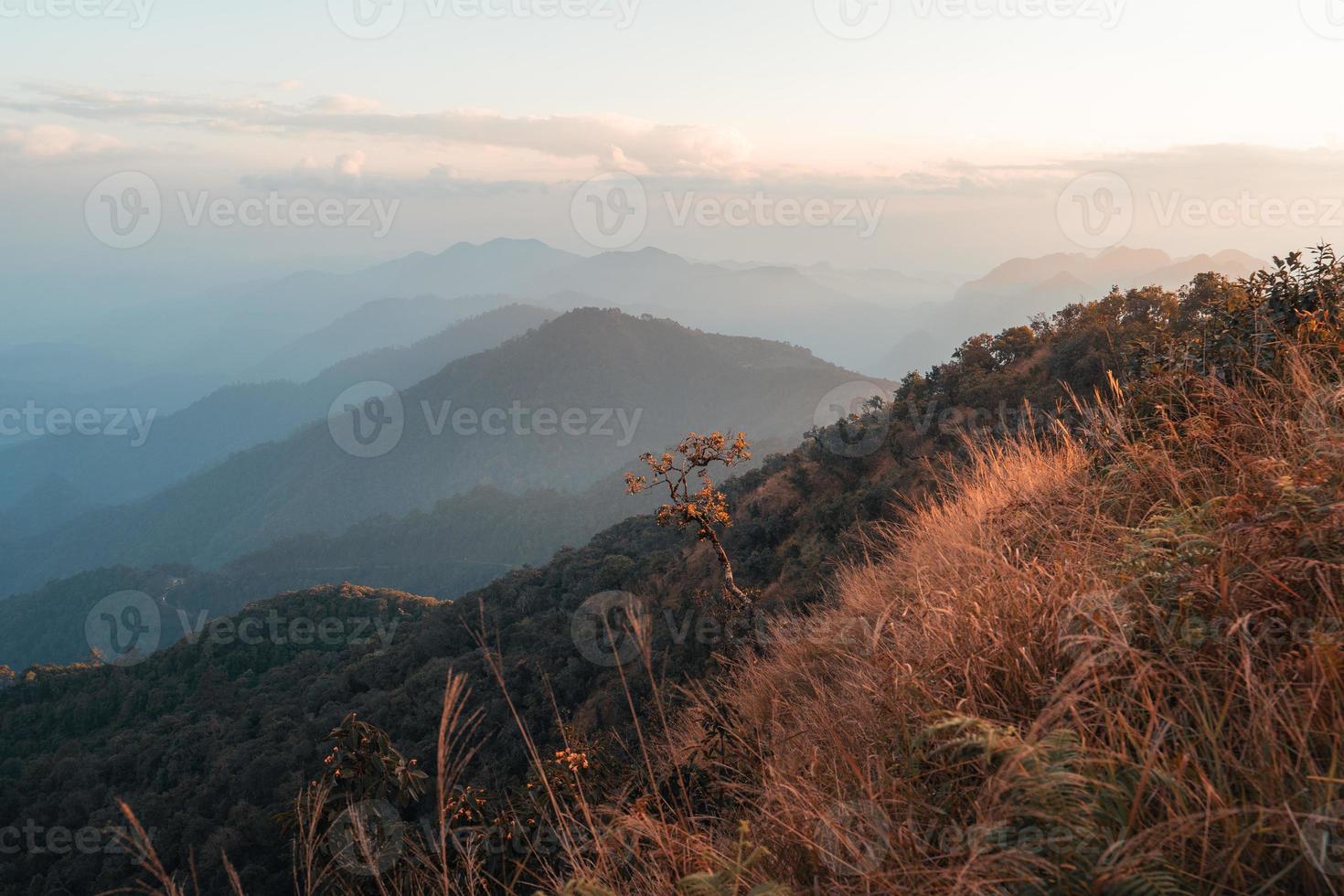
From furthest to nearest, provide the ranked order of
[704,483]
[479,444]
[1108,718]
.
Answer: [479,444] → [704,483] → [1108,718]

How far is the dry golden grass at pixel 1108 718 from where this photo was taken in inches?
62.2

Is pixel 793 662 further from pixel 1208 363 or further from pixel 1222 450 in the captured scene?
pixel 1208 363

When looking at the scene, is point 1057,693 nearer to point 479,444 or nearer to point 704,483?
point 704,483

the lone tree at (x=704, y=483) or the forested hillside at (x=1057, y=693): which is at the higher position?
→ the forested hillside at (x=1057, y=693)

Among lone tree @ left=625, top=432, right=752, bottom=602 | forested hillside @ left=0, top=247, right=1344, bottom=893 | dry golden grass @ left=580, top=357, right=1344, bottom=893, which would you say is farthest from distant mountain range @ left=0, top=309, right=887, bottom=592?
dry golden grass @ left=580, top=357, right=1344, bottom=893

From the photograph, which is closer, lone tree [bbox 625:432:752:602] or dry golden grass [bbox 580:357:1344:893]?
dry golden grass [bbox 580:357:1344:893]

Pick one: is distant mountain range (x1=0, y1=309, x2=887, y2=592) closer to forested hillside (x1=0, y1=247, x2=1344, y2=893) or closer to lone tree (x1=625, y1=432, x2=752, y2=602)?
lone tree (x1=625, y1=432, x2=752, y2=602)

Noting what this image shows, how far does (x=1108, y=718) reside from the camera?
1812mm

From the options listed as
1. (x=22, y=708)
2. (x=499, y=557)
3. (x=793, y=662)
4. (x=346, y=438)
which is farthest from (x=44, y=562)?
(x=793, y=662)

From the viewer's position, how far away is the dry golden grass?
1581 millimetres

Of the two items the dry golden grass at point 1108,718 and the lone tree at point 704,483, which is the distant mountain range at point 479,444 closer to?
the lone tree at point 704,483

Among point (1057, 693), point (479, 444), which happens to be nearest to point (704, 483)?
point (1057, 693)

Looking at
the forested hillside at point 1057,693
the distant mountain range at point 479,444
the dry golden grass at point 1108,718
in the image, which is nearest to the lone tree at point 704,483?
the forested hillside at point 1057,693

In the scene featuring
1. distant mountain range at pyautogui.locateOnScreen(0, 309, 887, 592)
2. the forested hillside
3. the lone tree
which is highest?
the forested hillside
